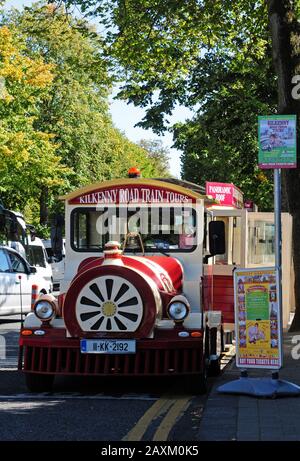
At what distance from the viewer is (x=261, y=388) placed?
1062 cm

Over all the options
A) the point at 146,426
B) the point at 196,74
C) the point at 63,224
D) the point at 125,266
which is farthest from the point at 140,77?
the point at 146,426

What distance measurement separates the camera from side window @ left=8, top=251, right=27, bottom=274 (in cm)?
2353

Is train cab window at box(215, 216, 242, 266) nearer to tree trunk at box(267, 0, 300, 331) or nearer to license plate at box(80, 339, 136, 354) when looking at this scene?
tree trunk at box(267, 0, 300, 331)

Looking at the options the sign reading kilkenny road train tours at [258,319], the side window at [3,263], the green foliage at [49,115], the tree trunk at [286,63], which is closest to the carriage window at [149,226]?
the sign reading kilkenny road train tours at [258,319]

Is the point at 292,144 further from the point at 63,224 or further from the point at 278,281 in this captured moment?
the point at 63,224

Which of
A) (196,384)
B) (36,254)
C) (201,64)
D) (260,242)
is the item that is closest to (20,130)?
(36,254)

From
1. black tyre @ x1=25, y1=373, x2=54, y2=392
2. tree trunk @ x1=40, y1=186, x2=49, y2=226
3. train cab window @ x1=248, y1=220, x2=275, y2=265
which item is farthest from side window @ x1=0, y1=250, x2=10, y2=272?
tree trunk @ x1=40, y1=186, x2=49, y2=226

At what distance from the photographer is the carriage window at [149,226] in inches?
489

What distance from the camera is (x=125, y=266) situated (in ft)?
36.2

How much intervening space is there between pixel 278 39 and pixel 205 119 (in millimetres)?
9308

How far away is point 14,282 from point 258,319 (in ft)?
41.4

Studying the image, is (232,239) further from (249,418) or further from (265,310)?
(249,418)

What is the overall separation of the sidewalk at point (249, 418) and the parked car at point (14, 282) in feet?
36.6

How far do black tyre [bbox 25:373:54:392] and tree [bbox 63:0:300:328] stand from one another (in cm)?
791
